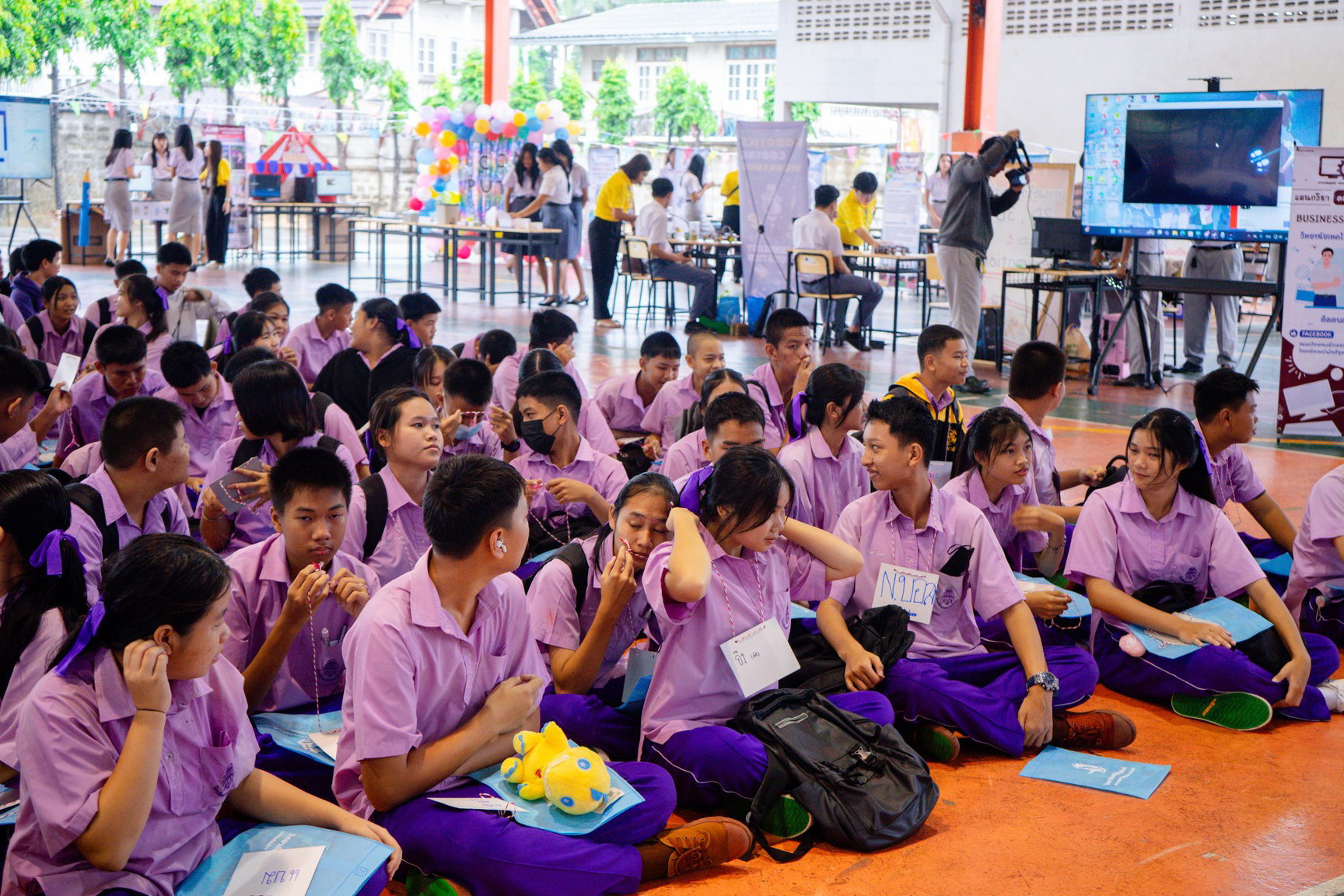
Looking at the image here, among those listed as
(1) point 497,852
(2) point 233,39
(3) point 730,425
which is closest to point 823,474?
(3) point 730,425

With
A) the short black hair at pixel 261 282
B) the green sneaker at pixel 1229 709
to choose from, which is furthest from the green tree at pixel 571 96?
the green sneaker at pixel 1229 709

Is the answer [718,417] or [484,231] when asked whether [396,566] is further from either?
[484,231]

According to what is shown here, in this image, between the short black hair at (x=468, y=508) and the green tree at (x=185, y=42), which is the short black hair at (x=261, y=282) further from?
the green tree at (x=185, y=42)

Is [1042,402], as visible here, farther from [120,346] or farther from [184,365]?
[120,346]

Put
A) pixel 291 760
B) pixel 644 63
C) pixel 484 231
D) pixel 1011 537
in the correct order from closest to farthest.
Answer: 1. pixel 291 760
2. pixel 1011 537
3. pixel 484 231
4. pixel 644 63

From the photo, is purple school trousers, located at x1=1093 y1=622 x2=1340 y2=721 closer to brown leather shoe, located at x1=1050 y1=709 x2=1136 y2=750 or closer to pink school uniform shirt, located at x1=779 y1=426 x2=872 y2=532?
brown leather shoe, located at x1=1050 y1=709 x2=1136 y2=750

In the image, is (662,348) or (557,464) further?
(662,348)

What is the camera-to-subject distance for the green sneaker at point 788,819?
2727 mm

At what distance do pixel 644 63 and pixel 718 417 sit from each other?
3354 cm

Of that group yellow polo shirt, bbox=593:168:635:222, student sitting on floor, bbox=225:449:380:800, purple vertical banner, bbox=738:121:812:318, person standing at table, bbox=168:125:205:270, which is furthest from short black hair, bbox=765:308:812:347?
person standing at table, bbox=168:125:205:270

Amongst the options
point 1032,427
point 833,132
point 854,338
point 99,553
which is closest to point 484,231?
point 854,338

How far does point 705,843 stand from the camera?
8.49 ft

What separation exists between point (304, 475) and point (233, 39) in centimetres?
2462

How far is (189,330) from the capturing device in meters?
6.78
